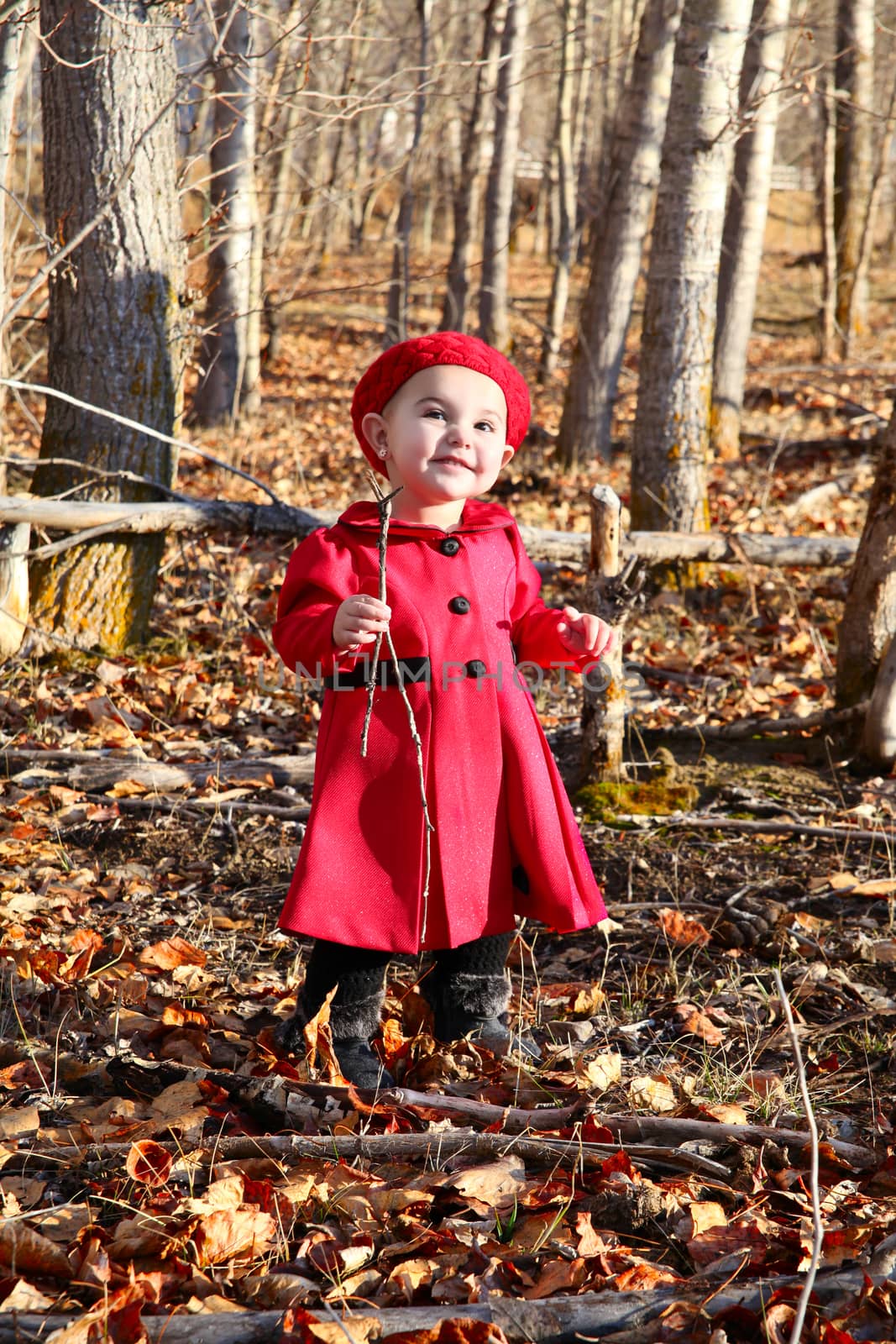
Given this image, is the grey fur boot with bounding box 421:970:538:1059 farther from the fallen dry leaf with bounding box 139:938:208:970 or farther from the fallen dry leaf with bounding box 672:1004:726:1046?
the fallen dry leaf with bounding box 139:938:208:970

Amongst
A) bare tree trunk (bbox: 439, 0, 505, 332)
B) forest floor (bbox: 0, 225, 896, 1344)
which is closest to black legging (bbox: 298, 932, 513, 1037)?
forest floor (bbox: 0, 225, 896, 1344)

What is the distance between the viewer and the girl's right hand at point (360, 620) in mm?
2305

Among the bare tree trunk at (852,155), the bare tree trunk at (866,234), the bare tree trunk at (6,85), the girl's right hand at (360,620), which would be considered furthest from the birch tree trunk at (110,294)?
the bare tree trunk at (866,234)

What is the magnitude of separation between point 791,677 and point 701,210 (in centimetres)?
267

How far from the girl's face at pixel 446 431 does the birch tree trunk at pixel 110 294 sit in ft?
10.1

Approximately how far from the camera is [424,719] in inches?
101

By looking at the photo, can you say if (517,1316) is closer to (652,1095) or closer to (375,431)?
(652,1095)

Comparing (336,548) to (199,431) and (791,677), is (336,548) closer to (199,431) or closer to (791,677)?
(791,677)

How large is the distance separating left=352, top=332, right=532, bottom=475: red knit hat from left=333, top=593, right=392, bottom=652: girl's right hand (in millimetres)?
461

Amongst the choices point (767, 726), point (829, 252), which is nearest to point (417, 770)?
point (767, 726)

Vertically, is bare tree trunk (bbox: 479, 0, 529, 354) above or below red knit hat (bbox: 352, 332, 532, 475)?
above

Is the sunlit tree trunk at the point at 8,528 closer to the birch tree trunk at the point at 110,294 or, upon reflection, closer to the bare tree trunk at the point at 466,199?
the birch tree trunk at the point at 110,294

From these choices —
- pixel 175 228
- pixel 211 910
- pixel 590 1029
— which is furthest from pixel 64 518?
pixel 590 1029

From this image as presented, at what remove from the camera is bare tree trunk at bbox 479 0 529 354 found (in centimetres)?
1012
